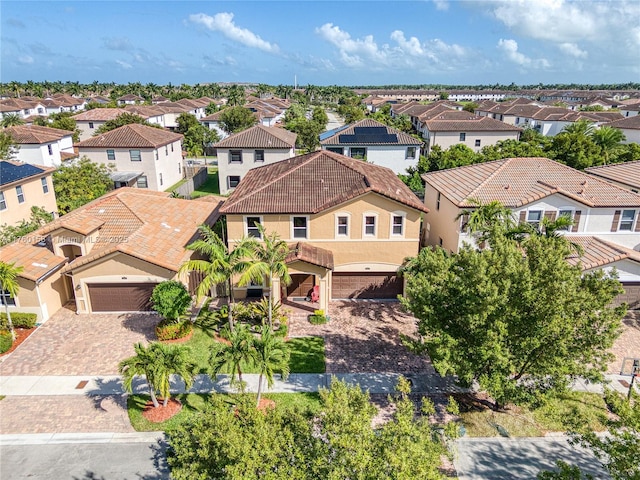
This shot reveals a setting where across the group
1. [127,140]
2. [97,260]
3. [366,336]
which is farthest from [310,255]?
[127,140]

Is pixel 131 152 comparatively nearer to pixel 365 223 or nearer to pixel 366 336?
pixel 365 223

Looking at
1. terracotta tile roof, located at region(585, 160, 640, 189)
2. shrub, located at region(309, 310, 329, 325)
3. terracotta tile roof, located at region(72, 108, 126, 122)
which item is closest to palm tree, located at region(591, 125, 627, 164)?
terracotta tile roof, located at region(585, 160, 640, 189)

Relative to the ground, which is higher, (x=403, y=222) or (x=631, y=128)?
(x=631, y=128)

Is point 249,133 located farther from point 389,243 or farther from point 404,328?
point 404,328

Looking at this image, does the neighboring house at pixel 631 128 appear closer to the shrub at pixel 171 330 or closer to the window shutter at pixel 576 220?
the window shutter at pixel 576 220

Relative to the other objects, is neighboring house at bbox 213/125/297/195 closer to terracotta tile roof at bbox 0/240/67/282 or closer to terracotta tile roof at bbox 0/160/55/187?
terracotta tile roof at bbox 0/160/55/187

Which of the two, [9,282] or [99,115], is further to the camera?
[99,115]
